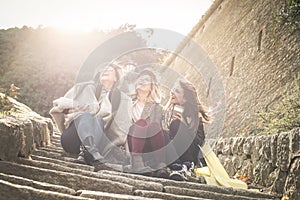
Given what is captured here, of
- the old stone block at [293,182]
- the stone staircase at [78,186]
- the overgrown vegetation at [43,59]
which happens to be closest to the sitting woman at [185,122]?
the stone staircase at [78,186]

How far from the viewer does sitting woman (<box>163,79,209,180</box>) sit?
411 centimetres

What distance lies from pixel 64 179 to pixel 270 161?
2.18 meters

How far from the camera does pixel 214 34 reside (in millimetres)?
11961

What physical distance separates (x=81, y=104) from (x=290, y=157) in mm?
2360

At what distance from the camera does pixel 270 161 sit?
358cm

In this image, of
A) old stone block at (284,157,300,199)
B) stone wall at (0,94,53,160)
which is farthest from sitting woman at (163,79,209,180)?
stone wall at (0,94,53,160)

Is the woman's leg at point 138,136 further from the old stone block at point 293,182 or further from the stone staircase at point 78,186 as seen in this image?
the old stone block at point 293,182

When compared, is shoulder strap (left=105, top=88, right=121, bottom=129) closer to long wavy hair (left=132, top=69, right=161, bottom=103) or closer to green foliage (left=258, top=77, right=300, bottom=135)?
long wavy hair (left=132, top=69, right=161, bottom=103)

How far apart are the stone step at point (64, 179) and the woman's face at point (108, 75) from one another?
77.5 inches

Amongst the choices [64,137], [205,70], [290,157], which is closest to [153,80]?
[64,137]

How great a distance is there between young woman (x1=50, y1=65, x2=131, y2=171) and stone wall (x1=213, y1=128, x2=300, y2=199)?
4.92 ft

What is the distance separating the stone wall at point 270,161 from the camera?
3.12 meters

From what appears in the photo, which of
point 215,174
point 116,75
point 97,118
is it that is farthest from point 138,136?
point 116,75

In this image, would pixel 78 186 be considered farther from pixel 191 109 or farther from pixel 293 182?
pixel 191 109
